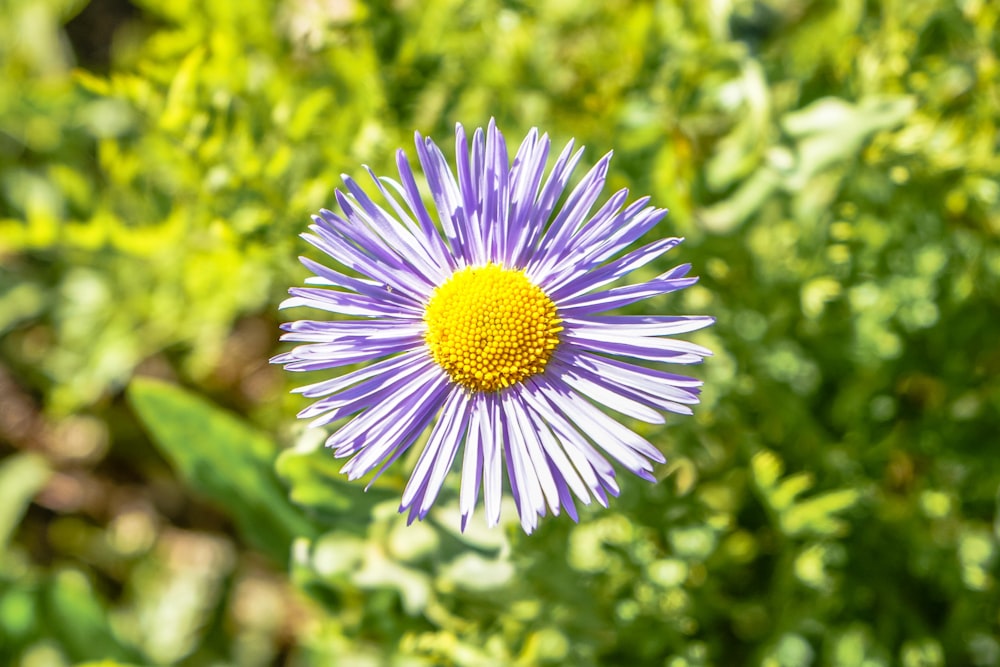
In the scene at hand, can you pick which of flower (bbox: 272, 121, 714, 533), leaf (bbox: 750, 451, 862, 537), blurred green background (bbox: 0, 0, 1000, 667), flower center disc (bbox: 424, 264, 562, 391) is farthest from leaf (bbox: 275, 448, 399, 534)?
leaf (bbox: 750, 451, 862, 537)

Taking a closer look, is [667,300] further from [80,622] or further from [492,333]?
[80,622]

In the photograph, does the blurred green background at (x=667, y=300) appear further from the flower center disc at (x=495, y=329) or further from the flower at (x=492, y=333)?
the flower center disc at (x=495, y=329)

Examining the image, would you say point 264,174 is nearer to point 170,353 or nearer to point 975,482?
point 170,353

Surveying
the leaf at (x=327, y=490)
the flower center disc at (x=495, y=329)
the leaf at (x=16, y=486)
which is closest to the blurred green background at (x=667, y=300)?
the leaf at (x=327, y=490)

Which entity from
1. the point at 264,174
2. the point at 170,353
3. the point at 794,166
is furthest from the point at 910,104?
the point at 170,353

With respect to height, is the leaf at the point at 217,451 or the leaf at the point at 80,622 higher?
the leaf at the point at 217,451

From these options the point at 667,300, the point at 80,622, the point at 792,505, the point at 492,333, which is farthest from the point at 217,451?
the point at 792,505
